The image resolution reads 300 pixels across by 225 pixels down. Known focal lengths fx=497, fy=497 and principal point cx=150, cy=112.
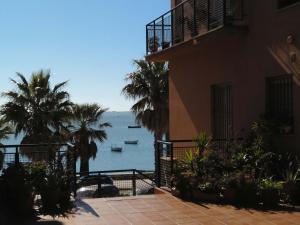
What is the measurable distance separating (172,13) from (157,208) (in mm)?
8741

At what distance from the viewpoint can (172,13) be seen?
1669 centimetres

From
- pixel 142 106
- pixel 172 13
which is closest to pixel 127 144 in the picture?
pixel 142 106

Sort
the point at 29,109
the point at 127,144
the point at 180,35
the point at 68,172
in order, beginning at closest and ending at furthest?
the point at 68,172 < the point at 180,35 < the point at 29,109 < the point at 127,144

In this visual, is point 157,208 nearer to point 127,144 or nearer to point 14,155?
point 14,155

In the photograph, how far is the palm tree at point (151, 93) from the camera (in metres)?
28.6

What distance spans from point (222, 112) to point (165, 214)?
5.79 metres

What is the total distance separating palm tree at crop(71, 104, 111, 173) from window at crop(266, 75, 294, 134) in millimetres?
16793

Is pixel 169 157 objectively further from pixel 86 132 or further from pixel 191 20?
pixel 86 132

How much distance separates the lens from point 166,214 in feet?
30.1

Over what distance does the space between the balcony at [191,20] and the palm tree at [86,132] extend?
1099cm

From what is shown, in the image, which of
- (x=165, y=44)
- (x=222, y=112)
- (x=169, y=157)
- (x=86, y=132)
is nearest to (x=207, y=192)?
(x=169, y=157)

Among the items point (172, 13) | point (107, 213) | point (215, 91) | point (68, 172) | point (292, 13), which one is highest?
point (172, 13)

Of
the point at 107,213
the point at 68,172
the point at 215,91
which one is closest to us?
the point at 107,213

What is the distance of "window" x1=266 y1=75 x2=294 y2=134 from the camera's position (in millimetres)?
11133
